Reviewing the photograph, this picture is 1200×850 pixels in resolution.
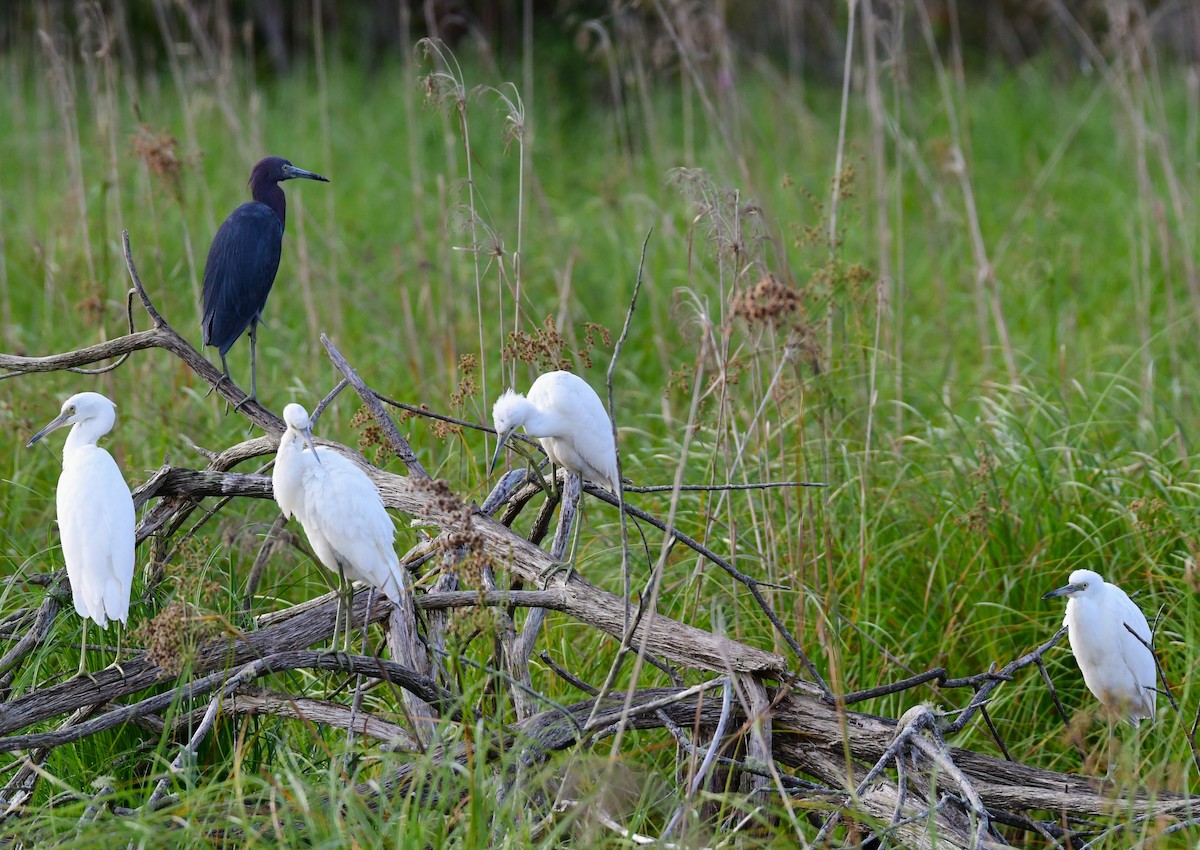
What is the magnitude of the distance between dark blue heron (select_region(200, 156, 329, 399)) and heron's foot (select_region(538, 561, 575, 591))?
4.03 feet

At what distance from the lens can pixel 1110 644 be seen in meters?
2.43

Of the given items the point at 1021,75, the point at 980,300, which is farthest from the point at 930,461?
the point at 1021,75

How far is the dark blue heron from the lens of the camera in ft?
10.1

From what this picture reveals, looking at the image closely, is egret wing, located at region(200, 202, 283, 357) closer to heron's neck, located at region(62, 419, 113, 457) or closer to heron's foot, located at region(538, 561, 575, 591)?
heron's neck, located at region(62, 419, 113, 457)

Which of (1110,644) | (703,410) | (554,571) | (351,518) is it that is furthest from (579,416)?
(1110,644)

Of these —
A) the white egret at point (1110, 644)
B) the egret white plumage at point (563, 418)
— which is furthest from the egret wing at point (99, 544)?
the white egret at point (1110, 644)

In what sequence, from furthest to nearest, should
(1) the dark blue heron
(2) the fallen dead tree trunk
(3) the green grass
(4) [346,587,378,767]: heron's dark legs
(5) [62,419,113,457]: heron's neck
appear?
1. (1) the dark blue heron
2. (5) [62,419,113,457]: heron's neck
3. (3) the green grass
4. (4) [346,587,378,767]: heron's dark legs
5. (2) the fallen dead tree trunk

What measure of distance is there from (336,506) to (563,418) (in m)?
0.45

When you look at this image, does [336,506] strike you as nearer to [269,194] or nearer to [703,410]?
[703,410]

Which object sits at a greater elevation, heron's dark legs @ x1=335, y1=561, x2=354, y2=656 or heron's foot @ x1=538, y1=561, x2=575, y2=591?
heron's foot @ x1=538, y1=561, x2=575, y2=591

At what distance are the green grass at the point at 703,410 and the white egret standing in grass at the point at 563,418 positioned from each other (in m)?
0.14

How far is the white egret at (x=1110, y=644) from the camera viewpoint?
95.7 inches

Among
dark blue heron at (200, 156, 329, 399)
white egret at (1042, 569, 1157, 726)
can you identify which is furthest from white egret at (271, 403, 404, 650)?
white egret at (1042, 569, 1157, 726)

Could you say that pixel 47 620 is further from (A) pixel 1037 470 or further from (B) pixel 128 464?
(A) pixel 1037 470
